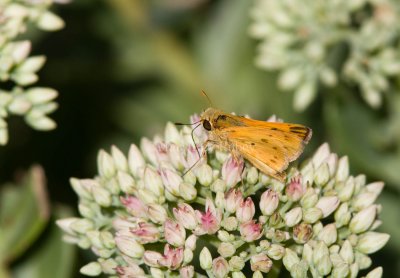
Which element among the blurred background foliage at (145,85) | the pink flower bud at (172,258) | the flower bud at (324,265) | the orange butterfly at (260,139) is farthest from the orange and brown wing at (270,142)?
the blurred background foliage at (145,85)

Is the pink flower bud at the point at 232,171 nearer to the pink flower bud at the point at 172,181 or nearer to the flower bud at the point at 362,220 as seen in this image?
the pink flower bud at the point at 172,181

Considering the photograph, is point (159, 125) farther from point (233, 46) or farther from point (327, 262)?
point (327, 262)

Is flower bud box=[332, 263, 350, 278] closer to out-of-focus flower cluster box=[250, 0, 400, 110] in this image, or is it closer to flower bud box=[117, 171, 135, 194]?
flower bud box=[117, 171, 135, 194]

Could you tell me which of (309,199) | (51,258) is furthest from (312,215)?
(51,258)

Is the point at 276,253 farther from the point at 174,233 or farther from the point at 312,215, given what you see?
the point at 174,233

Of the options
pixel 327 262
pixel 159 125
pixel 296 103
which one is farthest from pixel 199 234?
pixel 159 125

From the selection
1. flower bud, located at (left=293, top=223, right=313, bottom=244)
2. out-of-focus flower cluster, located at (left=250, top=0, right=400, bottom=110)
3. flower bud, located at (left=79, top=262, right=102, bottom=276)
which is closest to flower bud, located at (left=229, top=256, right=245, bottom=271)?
flower bud, located at (left=293, top=223, right=313, bottom=244)
